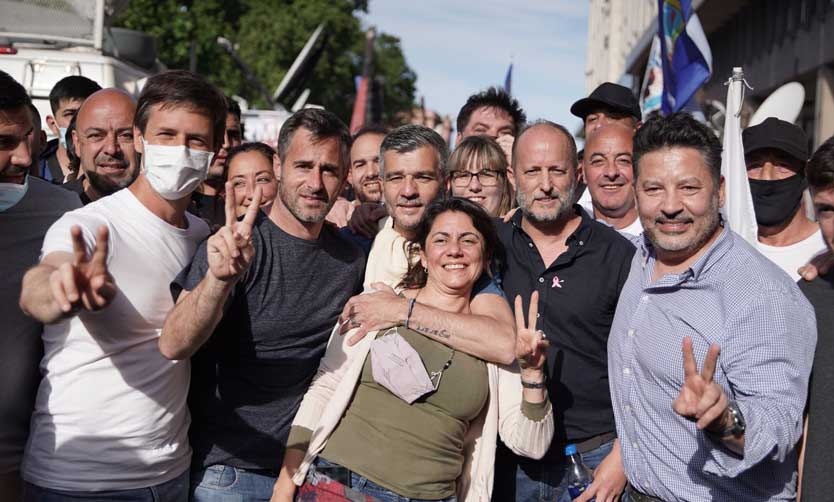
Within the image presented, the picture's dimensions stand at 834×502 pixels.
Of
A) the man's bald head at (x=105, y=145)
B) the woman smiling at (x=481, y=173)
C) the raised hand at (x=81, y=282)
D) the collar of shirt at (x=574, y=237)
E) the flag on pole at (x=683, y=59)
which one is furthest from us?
the flag on pole at (x=683, y=59)

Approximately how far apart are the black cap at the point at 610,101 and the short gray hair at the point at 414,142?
5.39 feet

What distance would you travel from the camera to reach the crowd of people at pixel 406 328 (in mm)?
3529

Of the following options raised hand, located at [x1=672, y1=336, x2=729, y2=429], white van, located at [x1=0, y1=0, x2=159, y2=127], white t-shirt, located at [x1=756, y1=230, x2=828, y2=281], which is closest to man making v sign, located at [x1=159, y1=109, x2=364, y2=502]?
raised hand, located at [x1=672, y1=336, x2=729, y2=429]

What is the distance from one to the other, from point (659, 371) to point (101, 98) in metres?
3.69

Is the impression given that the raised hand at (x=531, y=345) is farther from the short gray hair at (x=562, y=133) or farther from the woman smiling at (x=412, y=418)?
the short gray hair at (x=562, y=133)

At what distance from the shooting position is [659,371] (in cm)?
373

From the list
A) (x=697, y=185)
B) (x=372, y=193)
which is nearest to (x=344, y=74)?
(x=372, y=193)

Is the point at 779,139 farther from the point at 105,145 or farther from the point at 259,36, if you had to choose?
the point at 259,36

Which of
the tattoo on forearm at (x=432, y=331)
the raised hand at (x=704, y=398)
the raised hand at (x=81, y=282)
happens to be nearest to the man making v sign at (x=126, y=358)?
the raised hand at (x=81, y=282)

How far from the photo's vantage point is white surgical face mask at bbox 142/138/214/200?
12.5 feet

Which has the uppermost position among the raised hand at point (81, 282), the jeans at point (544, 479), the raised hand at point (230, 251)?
the raised hand at point (230, 251)

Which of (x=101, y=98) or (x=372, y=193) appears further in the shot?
(x=372, y=193)

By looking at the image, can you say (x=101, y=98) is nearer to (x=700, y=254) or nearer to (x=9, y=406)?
(x=9, y=406)

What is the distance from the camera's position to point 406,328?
426cm
